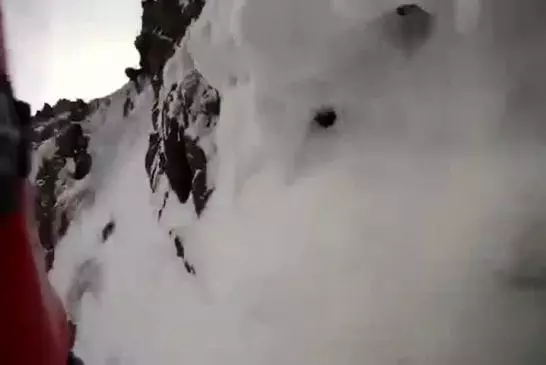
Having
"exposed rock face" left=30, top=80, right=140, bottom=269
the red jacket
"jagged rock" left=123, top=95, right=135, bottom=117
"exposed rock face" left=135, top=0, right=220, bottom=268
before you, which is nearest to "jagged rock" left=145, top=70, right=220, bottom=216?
"exposed rock face" left=135, top=0, right=220, bottom=268

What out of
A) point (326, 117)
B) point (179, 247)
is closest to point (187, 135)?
point (179, 247)

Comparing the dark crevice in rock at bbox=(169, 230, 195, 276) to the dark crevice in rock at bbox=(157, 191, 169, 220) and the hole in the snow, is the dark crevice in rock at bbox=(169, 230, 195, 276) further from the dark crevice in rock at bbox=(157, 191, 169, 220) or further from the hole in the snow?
the hole in the snow

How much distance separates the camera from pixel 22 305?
406 millimetres

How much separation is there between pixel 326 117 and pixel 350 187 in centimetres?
8

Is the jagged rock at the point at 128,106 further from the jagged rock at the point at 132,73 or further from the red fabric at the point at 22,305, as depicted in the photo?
the red fabric at the point at 22,305

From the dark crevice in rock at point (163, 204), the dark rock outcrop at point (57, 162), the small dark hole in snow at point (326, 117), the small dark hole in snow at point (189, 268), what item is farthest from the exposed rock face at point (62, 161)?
the small dark hole in snow at point (326, 117)

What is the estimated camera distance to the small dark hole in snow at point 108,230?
3.62ft

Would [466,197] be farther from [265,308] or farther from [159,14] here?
[159,14]

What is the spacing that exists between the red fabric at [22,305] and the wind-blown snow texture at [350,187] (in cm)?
33

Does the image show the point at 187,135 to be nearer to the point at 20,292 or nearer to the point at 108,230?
the point at 108,230

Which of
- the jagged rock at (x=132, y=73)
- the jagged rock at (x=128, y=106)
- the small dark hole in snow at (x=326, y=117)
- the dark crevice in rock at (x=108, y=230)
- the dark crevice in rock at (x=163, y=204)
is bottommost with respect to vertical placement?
the dark crevice in rock at (x=108, y=230)

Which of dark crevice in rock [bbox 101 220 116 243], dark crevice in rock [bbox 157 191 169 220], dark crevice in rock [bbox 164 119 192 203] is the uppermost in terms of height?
dark crevice in rock [bbox 164 119 192 203]

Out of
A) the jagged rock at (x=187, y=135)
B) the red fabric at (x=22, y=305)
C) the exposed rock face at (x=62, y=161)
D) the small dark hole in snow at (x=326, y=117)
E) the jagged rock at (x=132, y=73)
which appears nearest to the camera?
the red fabric at (x=22, y=305)

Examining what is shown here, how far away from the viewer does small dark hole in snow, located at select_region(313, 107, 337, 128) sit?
0.71 metres
